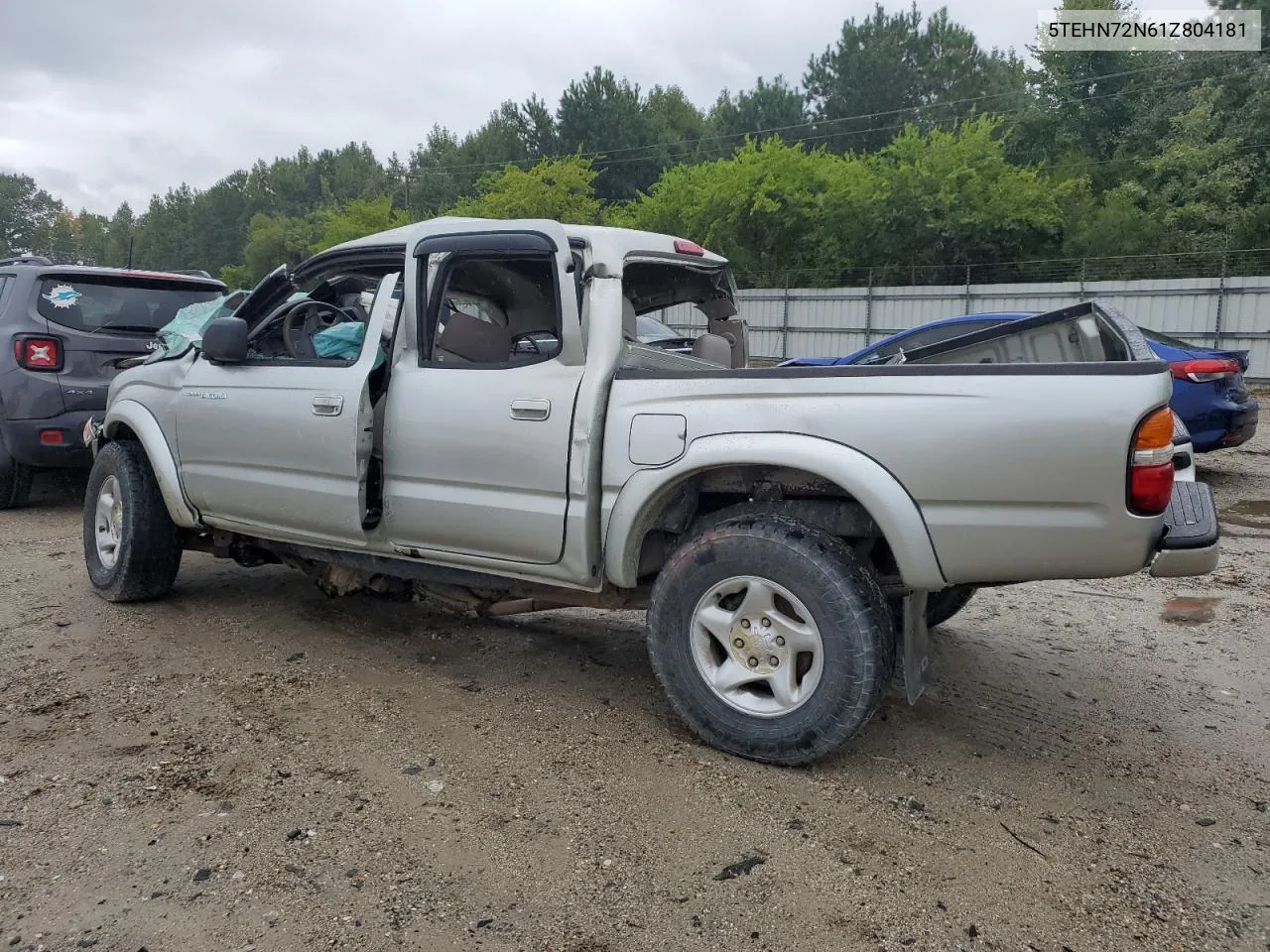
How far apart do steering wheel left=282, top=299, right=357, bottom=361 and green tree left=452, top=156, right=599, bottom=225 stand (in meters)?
30.9

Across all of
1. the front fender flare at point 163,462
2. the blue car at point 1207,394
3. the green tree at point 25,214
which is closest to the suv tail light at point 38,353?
the front fender flare at point 163,462

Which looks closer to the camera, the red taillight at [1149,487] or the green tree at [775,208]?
the red taillight at [1149,487]

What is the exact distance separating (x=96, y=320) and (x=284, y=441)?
167 inches

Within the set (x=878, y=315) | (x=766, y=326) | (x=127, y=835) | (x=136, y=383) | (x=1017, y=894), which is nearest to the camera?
(x=1017, y=894)

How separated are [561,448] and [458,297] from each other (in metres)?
1.04

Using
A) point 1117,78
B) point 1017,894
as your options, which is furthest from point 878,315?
point 1017,894

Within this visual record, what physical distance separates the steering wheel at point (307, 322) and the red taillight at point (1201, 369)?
259 inches

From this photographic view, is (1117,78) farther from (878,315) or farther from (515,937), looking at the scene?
(515,937)

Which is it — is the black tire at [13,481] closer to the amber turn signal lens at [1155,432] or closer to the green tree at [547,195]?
the amber turn signal lens at [1155,432]

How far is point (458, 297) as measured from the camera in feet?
13.5

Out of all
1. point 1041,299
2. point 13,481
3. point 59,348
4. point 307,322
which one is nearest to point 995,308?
point 1041,299

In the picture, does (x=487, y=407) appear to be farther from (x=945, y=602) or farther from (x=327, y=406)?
(x=945, y=602)

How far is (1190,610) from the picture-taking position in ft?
17.0

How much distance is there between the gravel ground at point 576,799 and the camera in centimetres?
243
